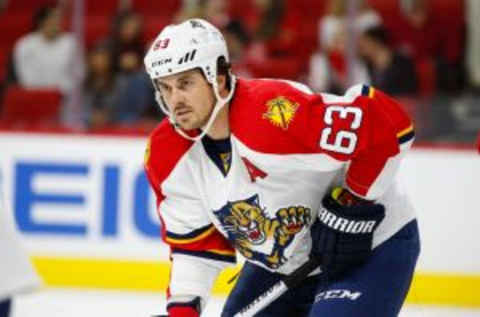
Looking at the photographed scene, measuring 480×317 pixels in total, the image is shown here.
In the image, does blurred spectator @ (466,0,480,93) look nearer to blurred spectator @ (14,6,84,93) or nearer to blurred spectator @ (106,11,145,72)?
blurred spectator @ (106,11,145,72)

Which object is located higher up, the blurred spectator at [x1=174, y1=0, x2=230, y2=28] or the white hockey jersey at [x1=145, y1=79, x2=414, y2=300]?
the blurred spectator at [x1=174, y1=0, x2=230, y2=28]

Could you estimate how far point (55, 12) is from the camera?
6383 mm

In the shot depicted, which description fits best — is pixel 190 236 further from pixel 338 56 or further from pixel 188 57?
pixel 338 56

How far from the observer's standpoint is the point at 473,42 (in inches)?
237

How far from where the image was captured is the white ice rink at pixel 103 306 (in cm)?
521

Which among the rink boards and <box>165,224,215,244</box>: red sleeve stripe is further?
the rink boards

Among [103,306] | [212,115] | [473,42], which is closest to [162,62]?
[212,115]

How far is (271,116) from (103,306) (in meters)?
2.42

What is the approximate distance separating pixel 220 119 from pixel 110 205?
2.68m

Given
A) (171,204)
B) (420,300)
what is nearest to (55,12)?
(420,300)

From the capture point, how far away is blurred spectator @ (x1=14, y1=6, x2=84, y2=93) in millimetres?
6211

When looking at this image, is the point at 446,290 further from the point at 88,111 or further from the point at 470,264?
the point at 88,111

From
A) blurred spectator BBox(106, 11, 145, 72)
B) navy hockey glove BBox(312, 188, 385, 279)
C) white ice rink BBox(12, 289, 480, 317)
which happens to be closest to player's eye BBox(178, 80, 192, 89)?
navy hockey glove BBox(312, 188, 385, 279)

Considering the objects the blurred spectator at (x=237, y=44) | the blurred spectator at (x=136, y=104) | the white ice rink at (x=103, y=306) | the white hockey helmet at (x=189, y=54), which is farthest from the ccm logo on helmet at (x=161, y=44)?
the blurred spectator at (x=237, y=44)
